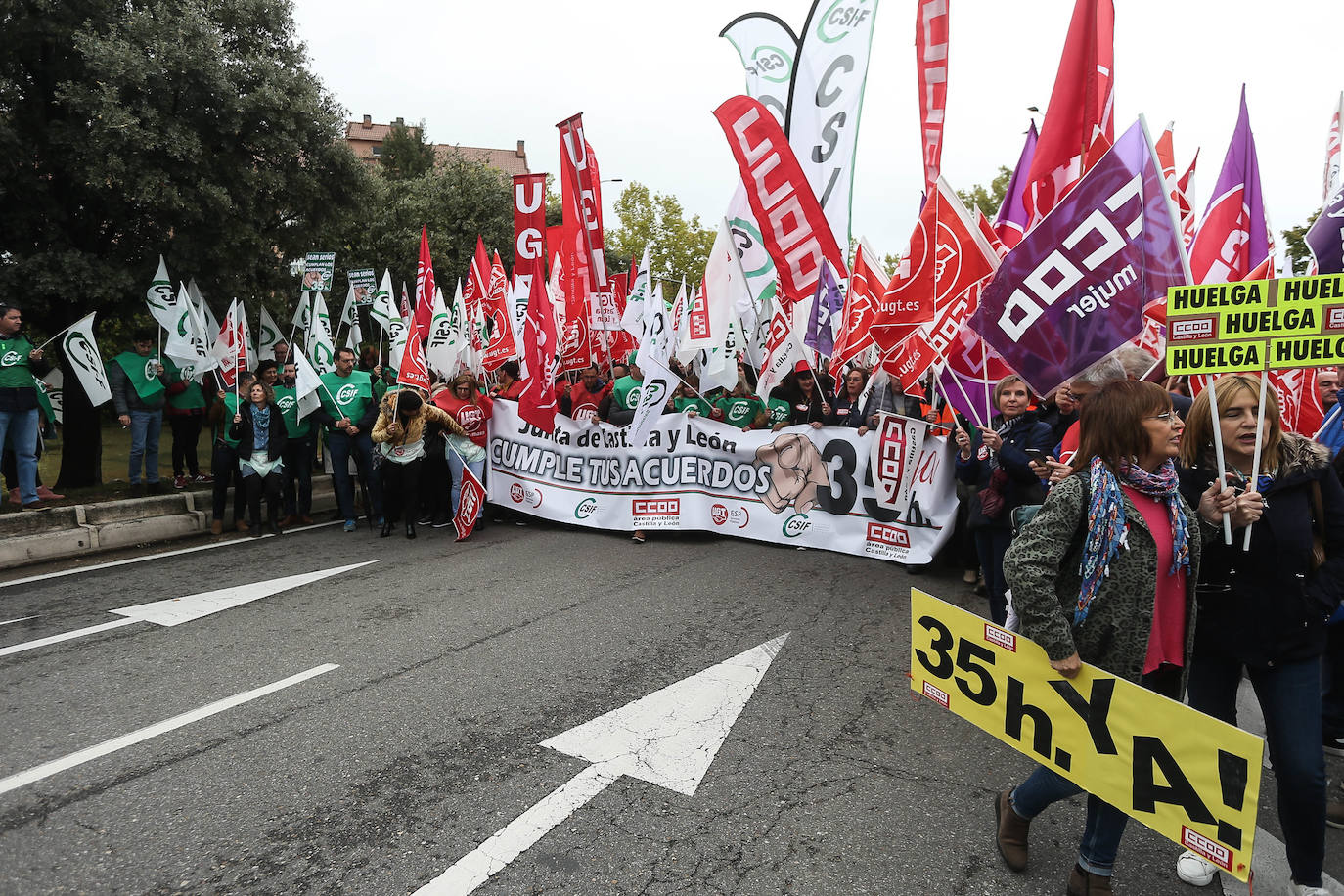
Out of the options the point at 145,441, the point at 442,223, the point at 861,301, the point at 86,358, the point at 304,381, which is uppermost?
the point at 442,223

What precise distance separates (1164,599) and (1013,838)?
3.45 feet

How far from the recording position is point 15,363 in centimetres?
858

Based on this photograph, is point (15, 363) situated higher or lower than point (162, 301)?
lower

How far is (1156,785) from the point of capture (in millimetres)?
2592

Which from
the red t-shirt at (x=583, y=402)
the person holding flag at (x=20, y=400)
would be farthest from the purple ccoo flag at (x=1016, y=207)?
the person holding flag at (x=20, y=400)

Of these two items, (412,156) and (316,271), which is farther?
(412,156)

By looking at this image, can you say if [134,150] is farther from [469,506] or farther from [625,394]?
[625,394]

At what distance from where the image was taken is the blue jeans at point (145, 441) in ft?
33.6

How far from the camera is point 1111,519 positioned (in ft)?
8.72

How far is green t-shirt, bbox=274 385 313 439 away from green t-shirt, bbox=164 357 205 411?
166 cm

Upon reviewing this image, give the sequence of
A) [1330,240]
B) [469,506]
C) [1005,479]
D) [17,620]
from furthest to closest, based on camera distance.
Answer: [469,506] < [17,620] < [1330,240] < [1005,479]

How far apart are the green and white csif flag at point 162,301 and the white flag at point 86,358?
2.21ft

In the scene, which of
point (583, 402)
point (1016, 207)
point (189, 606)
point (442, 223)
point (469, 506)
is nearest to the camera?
point (189, 606)

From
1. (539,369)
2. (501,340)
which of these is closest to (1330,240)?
(539,369)
